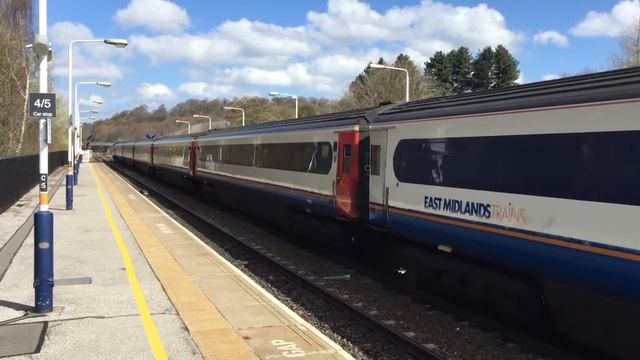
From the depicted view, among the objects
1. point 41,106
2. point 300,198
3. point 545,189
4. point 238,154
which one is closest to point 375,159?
point 300,198

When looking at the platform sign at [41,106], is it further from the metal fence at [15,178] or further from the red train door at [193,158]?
the red train door at [193,158]

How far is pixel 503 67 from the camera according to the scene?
267 ft

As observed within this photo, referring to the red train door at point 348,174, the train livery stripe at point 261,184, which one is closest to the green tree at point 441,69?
the train livery stripe at point 261,184

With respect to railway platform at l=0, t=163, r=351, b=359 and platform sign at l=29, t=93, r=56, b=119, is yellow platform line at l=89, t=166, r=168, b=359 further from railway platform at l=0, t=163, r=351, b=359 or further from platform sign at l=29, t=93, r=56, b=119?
platform sign at l=29, t=93, r=56, b=119

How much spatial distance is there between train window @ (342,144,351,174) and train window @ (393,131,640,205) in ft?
8.66

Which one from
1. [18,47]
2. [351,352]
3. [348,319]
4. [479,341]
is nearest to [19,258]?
[348,319]

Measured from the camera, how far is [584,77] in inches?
263

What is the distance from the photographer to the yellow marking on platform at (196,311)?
600 centimetres

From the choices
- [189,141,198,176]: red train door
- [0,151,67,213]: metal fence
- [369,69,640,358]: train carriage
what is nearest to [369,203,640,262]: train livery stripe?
[369,69,640,358]: train carriage

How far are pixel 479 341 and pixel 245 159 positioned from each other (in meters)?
12.6

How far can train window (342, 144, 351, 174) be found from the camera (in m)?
11.4

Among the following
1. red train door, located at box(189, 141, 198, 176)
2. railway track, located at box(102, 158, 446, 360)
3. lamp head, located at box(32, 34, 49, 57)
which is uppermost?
lamp head, located at box(32, 34, 49, 57)

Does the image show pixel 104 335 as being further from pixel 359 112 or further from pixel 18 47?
pixel 18 47

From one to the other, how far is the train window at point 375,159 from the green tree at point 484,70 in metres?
73.8
